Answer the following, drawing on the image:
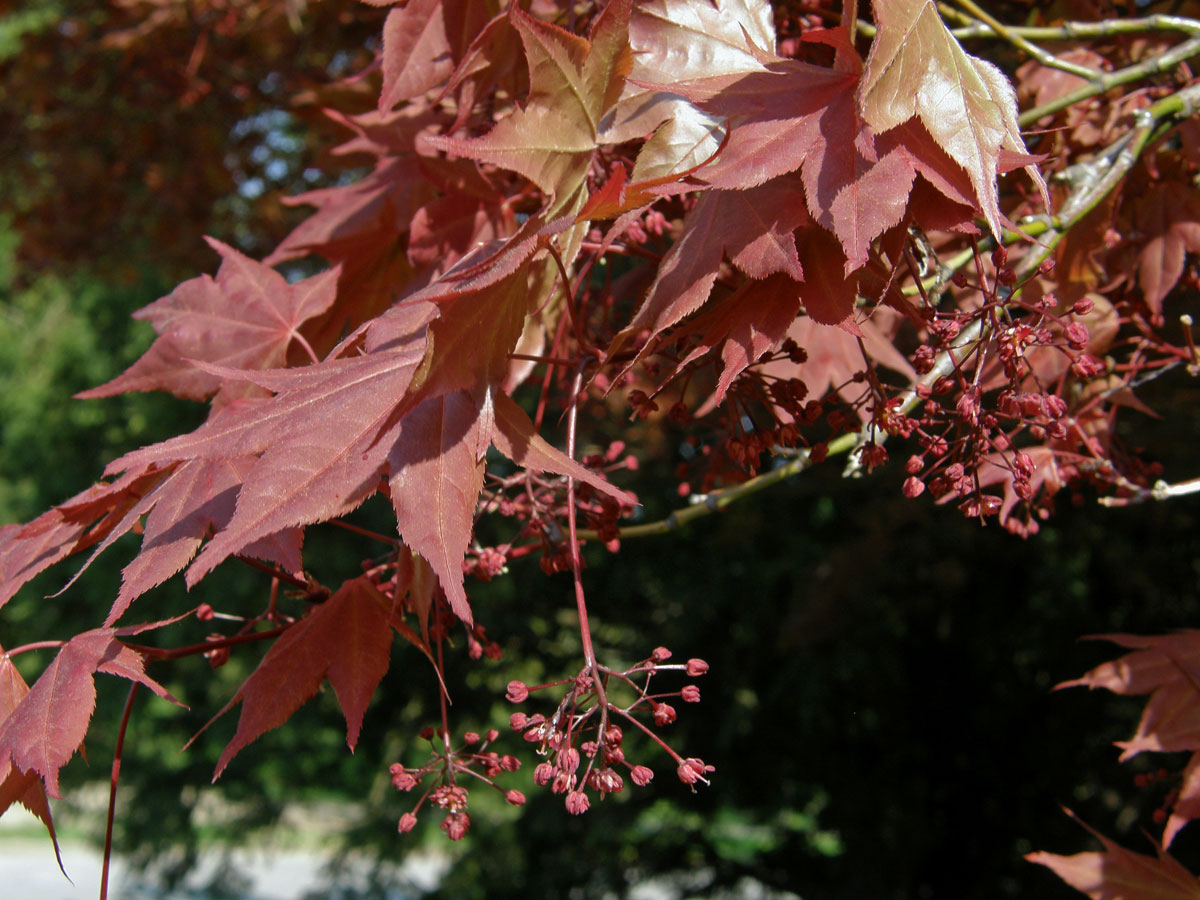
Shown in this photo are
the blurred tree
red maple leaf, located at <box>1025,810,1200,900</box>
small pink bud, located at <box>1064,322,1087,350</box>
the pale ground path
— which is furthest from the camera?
the pale ground path

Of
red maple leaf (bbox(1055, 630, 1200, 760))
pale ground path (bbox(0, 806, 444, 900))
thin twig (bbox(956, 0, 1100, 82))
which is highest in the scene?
thin twig (bbox(956, 0, 1100, 82))

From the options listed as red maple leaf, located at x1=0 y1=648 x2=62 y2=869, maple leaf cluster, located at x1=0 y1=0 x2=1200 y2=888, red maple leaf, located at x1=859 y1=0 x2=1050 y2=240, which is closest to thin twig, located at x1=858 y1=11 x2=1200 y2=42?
maple leaf cluster, located at x1=0 y1=0 x2=1200 y2=888

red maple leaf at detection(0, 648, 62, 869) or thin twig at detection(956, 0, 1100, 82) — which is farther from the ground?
thin twig at detection(956, 0, 1100, 82)

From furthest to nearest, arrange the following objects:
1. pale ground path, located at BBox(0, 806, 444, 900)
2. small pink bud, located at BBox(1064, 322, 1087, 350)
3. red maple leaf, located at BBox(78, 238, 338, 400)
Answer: pale ground path, located at BBox(0, 806, 444, 900) → red maple leaf, located at BBox(78, 238, 338, 400) → small pink bud, located at BBox(1064, 322, 1087, 350)

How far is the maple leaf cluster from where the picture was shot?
0.74m

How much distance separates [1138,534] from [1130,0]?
243cm

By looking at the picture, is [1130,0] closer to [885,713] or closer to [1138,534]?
[1138,534]

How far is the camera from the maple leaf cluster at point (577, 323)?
2.44 feet

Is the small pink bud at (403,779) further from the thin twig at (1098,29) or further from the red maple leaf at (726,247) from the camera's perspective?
the thin twig at (1098,29)

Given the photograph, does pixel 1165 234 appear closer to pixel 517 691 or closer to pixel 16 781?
pixel 517 691

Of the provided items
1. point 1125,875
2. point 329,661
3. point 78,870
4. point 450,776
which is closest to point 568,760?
point 450,776

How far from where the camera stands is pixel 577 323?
0.95 meters

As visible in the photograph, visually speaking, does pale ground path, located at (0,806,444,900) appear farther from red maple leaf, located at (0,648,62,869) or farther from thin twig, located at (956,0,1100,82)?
thin twig, located at (956,0,1100,82)

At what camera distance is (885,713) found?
3961mm
